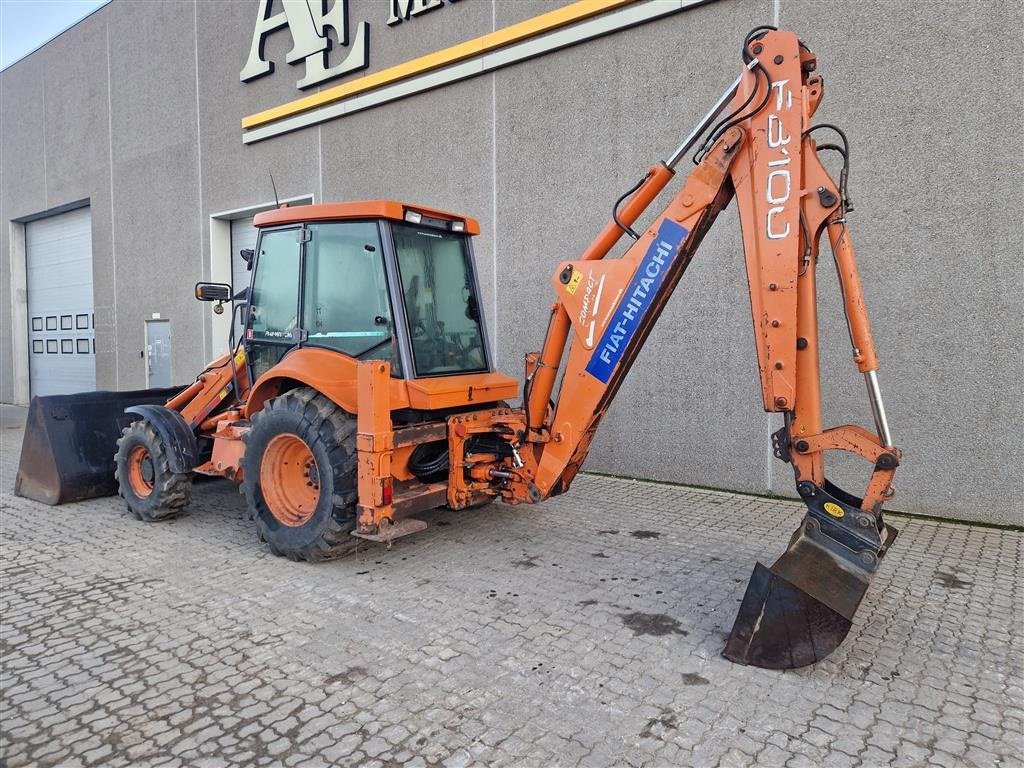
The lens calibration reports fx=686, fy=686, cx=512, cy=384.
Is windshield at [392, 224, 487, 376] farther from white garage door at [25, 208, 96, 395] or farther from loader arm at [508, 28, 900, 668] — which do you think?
white garage door at [25, 208, 96, 395]

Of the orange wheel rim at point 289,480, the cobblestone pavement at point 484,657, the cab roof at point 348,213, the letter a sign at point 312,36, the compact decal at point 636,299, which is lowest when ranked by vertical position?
the cobblestone pavement at point 484,657

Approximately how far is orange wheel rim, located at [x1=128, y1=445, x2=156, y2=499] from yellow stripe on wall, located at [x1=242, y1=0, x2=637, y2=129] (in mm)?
6019

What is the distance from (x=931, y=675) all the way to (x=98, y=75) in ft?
57.3

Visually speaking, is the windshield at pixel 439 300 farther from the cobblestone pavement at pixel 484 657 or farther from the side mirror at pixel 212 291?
the side mirror at pixel 212 291

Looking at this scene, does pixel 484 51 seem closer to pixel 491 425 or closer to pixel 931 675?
pixel 491 425

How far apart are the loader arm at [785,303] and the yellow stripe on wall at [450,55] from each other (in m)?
4.45

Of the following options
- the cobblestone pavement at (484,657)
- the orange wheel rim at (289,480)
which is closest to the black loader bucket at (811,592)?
the cobblestone pavement at (484,657)

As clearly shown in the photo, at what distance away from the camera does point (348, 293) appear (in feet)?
16.2

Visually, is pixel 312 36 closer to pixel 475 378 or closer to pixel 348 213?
pixel 348 213

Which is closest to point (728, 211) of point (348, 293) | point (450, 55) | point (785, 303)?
point (785, 303)

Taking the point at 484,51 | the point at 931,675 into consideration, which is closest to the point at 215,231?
the point at 484,51

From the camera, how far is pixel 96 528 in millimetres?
5645

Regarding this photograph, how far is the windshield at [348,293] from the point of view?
4.80 m

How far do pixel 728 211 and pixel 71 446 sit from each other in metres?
6.70
